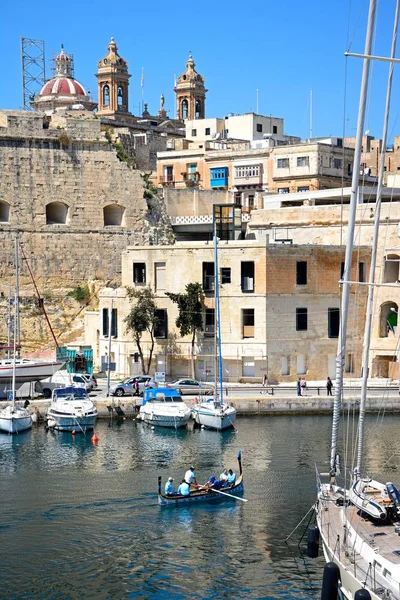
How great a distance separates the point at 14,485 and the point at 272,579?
8.82 meters

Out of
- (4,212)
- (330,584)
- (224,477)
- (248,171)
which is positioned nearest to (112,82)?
(248,171)

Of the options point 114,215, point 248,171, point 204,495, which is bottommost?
point 204,495

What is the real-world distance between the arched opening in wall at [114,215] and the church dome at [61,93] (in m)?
14.8

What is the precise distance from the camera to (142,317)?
132 ft

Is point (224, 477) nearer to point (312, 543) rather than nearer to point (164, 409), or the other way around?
point (312, 543)

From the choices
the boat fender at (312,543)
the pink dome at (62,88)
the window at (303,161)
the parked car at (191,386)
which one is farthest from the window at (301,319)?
the pink dome at (62,88)

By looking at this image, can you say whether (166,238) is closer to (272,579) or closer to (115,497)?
(115,497)

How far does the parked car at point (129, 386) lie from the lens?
124 feet

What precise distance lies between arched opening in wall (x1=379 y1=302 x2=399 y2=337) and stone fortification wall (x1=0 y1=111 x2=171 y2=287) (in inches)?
454

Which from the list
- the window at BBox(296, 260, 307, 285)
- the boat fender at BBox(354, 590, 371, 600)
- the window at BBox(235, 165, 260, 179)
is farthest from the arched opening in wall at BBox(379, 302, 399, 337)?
the boat fender at BBox(354, 590, 371, 600)

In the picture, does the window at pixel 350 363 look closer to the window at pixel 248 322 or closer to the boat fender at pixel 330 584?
the window at pixel 248 322

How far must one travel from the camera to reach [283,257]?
4028 centimetres

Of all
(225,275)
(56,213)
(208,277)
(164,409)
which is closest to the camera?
(164,409)

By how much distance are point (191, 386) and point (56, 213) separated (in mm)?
12964
